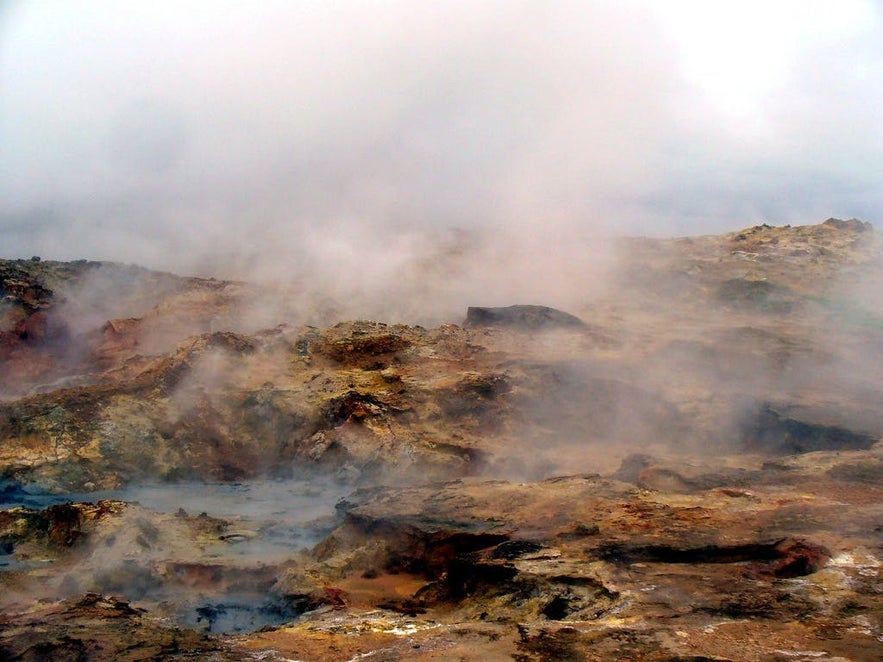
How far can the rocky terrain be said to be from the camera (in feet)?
25.7

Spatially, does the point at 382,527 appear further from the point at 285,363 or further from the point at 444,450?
the point at 285,363

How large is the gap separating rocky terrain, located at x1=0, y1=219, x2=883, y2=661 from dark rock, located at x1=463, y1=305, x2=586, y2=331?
0.48ft

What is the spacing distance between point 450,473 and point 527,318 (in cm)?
1131

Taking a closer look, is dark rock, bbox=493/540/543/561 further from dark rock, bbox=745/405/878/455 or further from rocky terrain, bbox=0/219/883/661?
dark rock, bbox=745/405/878/455

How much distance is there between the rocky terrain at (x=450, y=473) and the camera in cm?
783

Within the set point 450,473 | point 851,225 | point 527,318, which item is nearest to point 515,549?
point 450,473

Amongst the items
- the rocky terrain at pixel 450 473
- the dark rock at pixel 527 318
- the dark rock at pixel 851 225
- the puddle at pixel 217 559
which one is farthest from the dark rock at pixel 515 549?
the dark rock at pixel 851 225

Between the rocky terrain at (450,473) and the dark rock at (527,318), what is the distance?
145 mm

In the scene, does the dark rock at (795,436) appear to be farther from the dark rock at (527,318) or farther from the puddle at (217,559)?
the puddle at (217,559)

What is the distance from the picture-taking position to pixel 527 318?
1102 inches

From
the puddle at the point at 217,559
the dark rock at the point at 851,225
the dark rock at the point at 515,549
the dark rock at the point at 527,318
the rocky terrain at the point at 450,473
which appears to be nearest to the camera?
the rocky terrain at the point at 450,473

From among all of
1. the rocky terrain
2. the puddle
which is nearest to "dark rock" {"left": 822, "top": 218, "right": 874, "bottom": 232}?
the rocky terrain

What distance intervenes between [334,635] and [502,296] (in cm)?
2889

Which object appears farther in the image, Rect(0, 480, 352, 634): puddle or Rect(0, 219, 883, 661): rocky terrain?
Rect(0, 480, 352, 634): puddle
